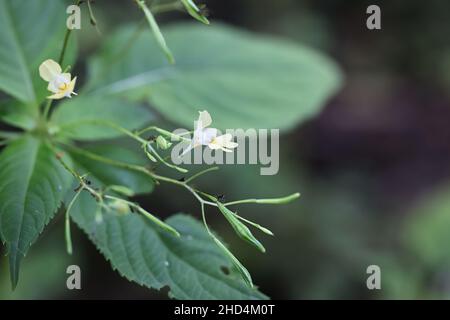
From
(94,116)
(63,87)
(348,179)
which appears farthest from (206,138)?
(348,179)

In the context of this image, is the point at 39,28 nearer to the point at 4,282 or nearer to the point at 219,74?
the point at 219,74

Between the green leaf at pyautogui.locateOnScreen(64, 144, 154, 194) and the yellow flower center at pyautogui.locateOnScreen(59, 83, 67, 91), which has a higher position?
the yellow flower center at pyautogui.locateOnScreen(59, 83, 67, 91)

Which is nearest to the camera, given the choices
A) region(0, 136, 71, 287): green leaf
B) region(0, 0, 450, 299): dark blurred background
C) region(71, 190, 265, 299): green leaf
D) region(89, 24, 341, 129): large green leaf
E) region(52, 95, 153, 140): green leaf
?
region(0, 136, 71, 287): green leaf

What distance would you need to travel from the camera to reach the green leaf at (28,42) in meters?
1.27

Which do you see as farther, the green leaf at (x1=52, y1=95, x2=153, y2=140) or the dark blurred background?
the dark blurred background

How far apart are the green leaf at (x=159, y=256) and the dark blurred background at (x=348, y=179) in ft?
3.65

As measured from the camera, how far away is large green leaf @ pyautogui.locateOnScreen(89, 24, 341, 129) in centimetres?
165

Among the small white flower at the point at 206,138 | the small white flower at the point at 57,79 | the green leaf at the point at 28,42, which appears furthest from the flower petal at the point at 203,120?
the green leaf at the point at 28,42

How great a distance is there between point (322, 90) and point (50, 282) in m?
1.45

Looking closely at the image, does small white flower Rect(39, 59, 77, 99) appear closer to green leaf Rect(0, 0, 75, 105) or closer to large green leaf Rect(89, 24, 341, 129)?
green leaf Rect(0, 0, 75, 105)

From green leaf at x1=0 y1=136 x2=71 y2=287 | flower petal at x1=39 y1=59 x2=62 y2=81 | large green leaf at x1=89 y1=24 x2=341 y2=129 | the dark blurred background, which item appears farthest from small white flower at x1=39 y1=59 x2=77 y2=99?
the dark blurred background

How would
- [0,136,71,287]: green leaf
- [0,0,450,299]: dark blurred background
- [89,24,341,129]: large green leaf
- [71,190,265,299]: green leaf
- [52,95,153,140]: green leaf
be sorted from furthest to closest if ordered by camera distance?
1. [0,0,450,299]: dark blurred background
2. [89,24,341,129]: large green leaf
3. [52,95,153,140]: green leaf
4. [71,190,265,299]: green leaf
5. [0,136,71,287]: green leaf

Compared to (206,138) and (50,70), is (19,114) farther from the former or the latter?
(206,138)

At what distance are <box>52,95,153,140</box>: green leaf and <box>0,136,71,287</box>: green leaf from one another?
8 cm
